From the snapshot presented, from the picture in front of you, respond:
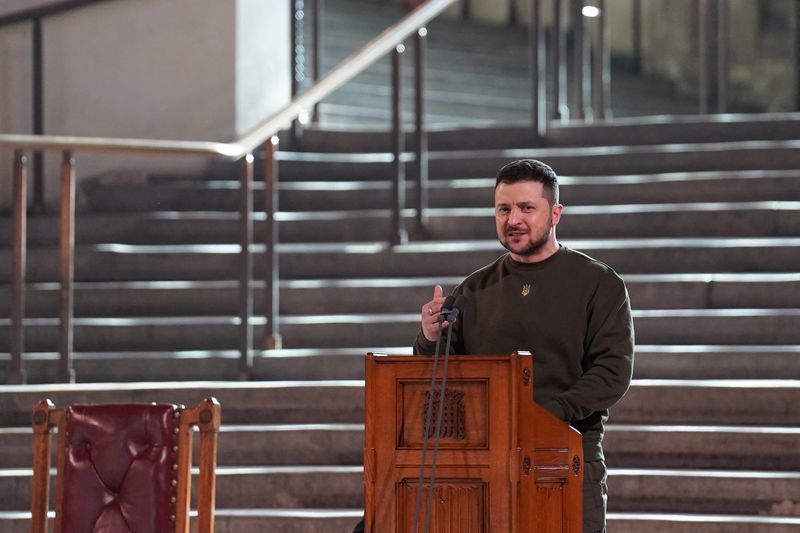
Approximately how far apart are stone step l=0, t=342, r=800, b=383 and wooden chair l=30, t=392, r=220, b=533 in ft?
6.33

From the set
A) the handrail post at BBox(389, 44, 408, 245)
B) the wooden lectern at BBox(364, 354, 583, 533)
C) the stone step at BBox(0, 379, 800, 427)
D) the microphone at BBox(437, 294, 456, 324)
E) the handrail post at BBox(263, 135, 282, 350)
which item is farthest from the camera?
the handrail post at BBox(389, 44, 408, 245)

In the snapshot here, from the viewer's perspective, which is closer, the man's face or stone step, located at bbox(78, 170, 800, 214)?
the man's face

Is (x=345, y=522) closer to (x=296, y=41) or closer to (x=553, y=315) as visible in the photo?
(x=553, y=315)

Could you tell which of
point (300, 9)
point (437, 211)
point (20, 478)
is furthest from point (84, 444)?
point (300, 9)

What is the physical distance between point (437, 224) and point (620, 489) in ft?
6.07

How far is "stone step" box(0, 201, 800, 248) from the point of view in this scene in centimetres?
593

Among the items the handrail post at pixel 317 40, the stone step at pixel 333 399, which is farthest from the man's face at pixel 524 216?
the handrail post at pixel 317 40

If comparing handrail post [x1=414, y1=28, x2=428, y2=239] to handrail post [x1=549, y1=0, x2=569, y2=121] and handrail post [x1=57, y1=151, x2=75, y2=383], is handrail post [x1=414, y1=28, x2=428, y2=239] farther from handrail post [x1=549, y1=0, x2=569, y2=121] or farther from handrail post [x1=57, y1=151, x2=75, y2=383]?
handrail post [x1=57, y1=151, x2=75, y2=383]

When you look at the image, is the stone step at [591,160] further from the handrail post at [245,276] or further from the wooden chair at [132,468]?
the wooden chair at [132,468]

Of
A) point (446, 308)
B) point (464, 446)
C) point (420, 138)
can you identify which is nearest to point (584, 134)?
point (420, 138)

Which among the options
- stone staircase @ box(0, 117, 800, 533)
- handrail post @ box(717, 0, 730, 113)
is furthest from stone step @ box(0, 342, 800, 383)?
handrail post @ box(717, 0, 730, 113)

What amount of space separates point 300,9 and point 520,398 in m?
4.60

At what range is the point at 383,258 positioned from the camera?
19.7 ft

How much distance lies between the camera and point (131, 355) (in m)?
5.50
